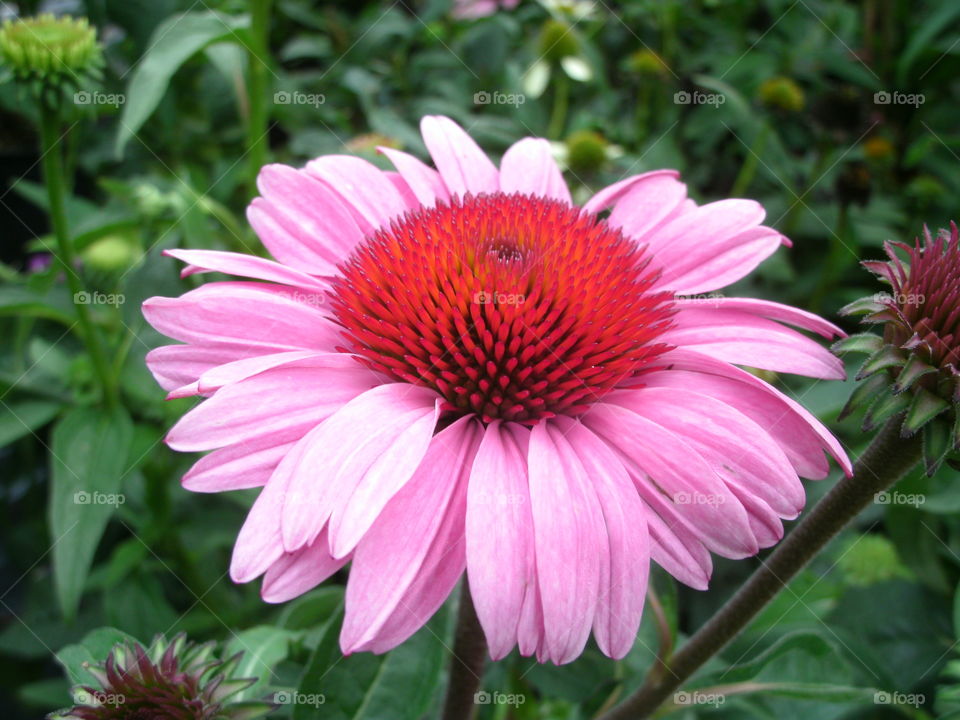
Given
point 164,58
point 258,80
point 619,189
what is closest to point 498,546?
point 619,189

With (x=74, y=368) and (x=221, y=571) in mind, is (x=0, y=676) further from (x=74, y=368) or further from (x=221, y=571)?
(x=74, y=368)

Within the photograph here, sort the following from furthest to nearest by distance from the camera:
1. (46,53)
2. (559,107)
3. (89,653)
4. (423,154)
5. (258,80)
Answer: (559,107)
(423,154)
(258,80)
(46,53)
(89,653)

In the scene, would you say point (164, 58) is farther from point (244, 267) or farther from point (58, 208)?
point (244, 267)

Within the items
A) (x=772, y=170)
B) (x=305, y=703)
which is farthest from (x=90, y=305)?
(x=772, y=170)

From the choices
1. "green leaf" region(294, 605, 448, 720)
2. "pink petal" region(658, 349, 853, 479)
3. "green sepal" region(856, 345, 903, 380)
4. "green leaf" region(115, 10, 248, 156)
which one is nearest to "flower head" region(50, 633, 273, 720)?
"green leaf" region(294, 605, 448, 720)

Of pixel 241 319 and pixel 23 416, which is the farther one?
pixel 23 416

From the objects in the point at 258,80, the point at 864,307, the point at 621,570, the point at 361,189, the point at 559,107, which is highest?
the point at 559,107

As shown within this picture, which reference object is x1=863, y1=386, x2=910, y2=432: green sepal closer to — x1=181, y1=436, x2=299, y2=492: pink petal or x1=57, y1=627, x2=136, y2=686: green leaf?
x1=181, y1=436, x2=299, y2=492: pink petal
